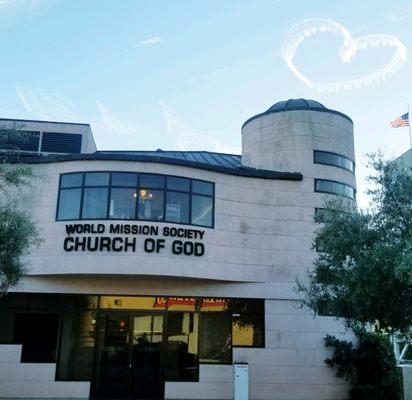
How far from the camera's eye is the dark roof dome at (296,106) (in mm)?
18891

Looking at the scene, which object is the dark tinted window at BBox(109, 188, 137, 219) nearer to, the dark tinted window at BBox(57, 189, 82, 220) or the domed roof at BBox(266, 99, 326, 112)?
the dark tinted window at BBox(57, 189, 82, 220)

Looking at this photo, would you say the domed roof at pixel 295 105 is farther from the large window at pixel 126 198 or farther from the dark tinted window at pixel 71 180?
the dark tinted window at pixel 71 180

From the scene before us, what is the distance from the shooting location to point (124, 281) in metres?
16.2

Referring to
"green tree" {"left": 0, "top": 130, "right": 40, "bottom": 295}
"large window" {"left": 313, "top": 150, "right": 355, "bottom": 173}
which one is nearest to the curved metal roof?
"large window" {"left": 313, "top": 150, "right": 355, "bottom": 173}

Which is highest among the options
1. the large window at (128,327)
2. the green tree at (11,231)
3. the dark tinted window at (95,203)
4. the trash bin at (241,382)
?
the dark tinted window at (95,203)

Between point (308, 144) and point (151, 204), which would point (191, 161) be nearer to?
point (151, 204)

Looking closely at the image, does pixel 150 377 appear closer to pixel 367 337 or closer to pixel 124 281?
pixel 124 281

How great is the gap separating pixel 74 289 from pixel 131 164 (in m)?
4.37

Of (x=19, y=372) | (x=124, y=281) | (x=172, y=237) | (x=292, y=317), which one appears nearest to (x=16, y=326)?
(x=19, y=372)

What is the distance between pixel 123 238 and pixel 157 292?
2291 millimetres

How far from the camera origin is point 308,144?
18.4 metres

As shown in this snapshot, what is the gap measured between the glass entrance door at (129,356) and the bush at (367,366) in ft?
18.6

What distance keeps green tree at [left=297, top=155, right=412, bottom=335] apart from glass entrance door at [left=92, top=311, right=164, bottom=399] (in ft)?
20.6

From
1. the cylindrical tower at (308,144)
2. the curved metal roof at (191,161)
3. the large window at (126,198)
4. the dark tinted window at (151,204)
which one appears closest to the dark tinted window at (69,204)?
the large window at (126,198)
